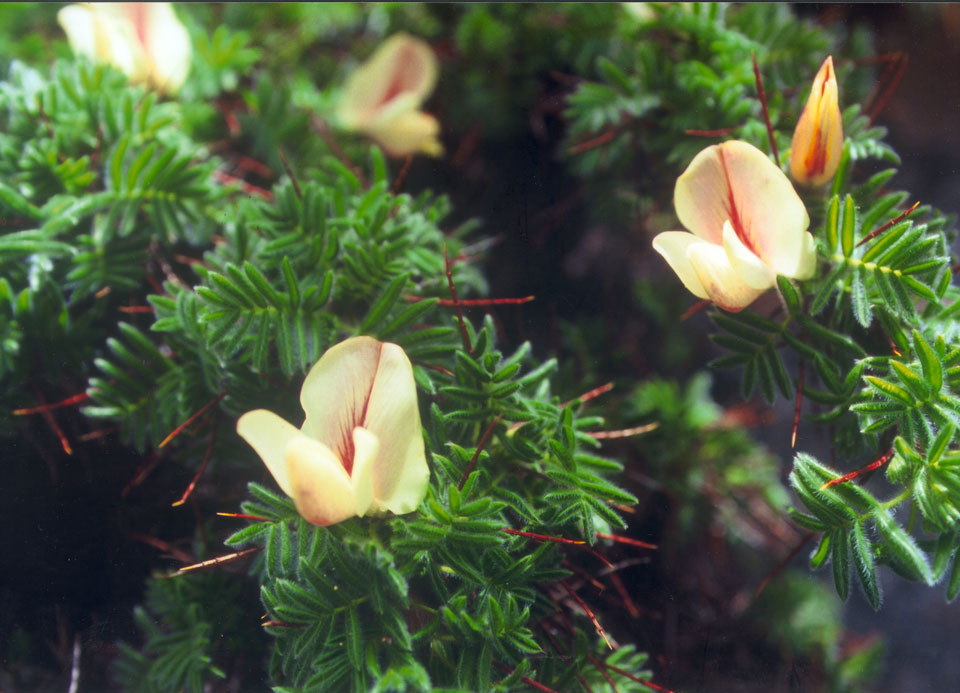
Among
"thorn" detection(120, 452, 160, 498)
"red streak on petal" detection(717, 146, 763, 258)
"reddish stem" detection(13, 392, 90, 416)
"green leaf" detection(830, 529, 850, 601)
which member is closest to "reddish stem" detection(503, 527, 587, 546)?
"green leaf" detection(830, 529, 850, 601)

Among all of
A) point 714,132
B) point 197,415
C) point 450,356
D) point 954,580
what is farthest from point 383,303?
point 954,580

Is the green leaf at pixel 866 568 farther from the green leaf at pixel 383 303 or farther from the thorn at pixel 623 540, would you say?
the green leaf at pixel 383 303

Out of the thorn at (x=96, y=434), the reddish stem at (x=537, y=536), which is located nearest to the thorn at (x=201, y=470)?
the thorn at (x=96, y=434)

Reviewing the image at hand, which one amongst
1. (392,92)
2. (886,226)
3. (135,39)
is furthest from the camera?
(392,92)

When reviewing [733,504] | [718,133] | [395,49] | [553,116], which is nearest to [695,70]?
[718,133]

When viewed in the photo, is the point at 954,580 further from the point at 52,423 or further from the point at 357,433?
the point at 52,423

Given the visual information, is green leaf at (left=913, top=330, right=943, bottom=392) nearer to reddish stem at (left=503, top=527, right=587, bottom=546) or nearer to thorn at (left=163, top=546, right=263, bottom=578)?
reddish stem at (left=503, top=527, right=587, bottom=546)
